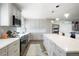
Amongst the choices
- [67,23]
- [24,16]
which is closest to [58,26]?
[67,23]

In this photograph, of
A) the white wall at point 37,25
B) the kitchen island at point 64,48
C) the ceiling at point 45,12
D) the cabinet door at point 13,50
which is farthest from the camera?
the cabinet door at point 13,50

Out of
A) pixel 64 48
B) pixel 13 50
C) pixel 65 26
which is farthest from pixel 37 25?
pixel 13 50

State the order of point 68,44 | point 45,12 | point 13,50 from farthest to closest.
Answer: point 13,50 → point 68,44 → point 45,12

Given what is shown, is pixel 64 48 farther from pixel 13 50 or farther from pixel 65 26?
pixel 13 50

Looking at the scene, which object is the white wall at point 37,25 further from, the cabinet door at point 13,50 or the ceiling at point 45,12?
the cabinet door at point 13,50

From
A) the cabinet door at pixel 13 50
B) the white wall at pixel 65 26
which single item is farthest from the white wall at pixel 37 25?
the cabinet door at pixel 13 50

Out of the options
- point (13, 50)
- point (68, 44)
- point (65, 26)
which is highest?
point (65, 26)

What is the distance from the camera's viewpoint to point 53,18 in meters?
1.53


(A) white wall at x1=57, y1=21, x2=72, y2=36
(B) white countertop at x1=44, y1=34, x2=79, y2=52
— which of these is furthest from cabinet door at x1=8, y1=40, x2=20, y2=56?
(A) white wall at x1=57, y1=21, x2=72, y2=36

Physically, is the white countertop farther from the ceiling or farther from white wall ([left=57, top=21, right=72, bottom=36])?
the ceiling

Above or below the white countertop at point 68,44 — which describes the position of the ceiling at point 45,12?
above

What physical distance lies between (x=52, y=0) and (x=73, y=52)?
0.57 metres

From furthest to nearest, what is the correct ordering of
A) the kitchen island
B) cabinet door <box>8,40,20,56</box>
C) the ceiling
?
1. cabinet door <box>8,40,20,56</box>
2. the ceiling
3. the kitchen island

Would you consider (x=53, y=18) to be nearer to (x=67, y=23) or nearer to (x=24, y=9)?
(x=67, y=23)
